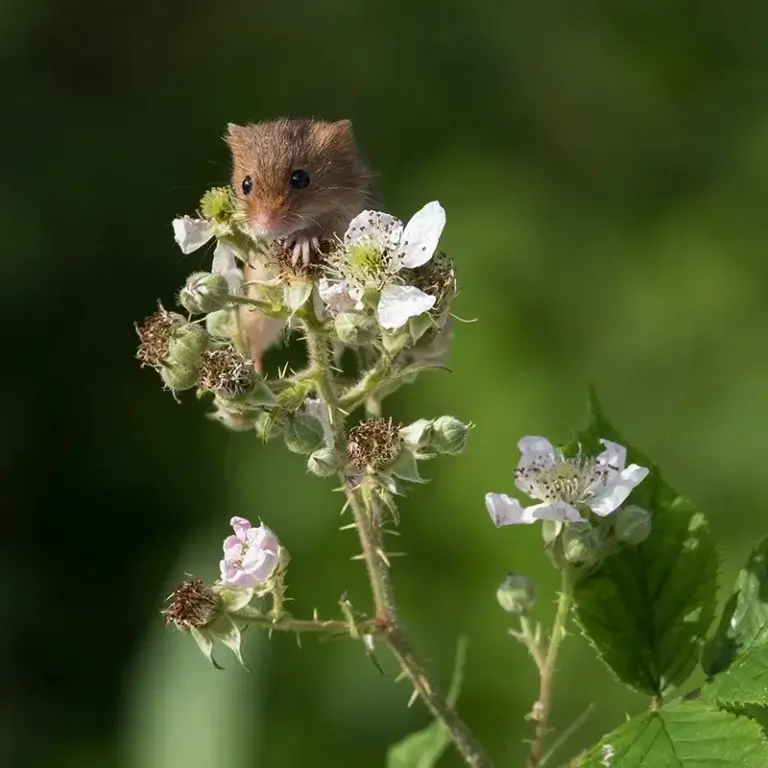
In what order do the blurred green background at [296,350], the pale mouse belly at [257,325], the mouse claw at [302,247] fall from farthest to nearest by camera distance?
the blurred green background at [296,350] → the pale mouse belly at [257,325] → the mouse claw at [302,247]

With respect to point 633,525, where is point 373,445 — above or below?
above

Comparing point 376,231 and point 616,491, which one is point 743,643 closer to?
point 616,491

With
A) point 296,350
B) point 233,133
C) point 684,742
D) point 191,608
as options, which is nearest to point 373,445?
point 191,608

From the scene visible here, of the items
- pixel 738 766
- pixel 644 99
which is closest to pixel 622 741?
pixel 738 766

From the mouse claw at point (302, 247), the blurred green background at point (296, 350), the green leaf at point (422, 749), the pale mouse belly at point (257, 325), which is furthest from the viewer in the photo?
the blurred green background at point (296, 350)

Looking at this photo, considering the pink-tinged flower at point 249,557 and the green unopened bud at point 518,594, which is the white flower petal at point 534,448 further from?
the pink-tinged flower at point 249,557

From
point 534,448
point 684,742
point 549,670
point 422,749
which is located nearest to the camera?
point 684,742

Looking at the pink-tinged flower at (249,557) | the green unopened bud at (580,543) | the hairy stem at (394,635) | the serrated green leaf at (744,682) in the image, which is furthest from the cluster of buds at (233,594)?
the serrated green leaf at (744,682)

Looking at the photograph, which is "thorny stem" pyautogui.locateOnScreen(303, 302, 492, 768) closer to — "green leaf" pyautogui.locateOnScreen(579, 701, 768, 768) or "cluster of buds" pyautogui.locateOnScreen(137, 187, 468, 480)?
"cluster of buds" pyautogui.locateOnScreen(137, 187, 468, 480)
